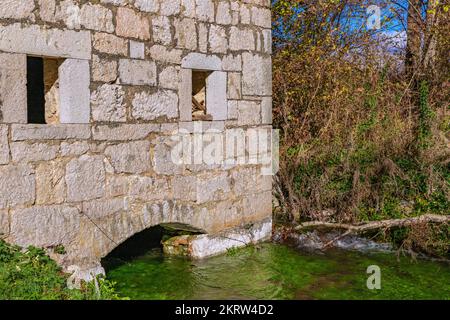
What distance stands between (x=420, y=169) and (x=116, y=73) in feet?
14.2

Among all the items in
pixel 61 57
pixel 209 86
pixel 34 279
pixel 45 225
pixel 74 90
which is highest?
pixel 61 57

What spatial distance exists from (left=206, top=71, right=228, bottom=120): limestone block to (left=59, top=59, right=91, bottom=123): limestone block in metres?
1.69

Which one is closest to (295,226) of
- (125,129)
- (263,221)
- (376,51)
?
(263,221)

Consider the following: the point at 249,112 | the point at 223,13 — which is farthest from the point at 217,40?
the point at 249,112

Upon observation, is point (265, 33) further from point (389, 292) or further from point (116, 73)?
point (389, 292)

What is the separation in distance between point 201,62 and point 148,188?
4.90 ft

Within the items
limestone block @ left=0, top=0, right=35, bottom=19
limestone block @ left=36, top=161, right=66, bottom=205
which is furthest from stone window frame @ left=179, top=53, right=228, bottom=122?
limestone block @ left=0, top=0, right=35, bottom=19

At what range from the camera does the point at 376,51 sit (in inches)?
404

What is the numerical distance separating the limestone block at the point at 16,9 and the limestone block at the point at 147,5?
109cm

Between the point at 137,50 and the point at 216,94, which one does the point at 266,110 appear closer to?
the point at 216,94

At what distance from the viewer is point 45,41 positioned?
430 centimetres

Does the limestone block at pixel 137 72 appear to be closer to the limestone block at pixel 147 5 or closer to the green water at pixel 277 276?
the limestone block at pixel 147 5

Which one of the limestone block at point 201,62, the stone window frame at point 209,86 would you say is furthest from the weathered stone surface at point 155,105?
the limestone block at point 201,62

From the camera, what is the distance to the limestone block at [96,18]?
15.1 feet
